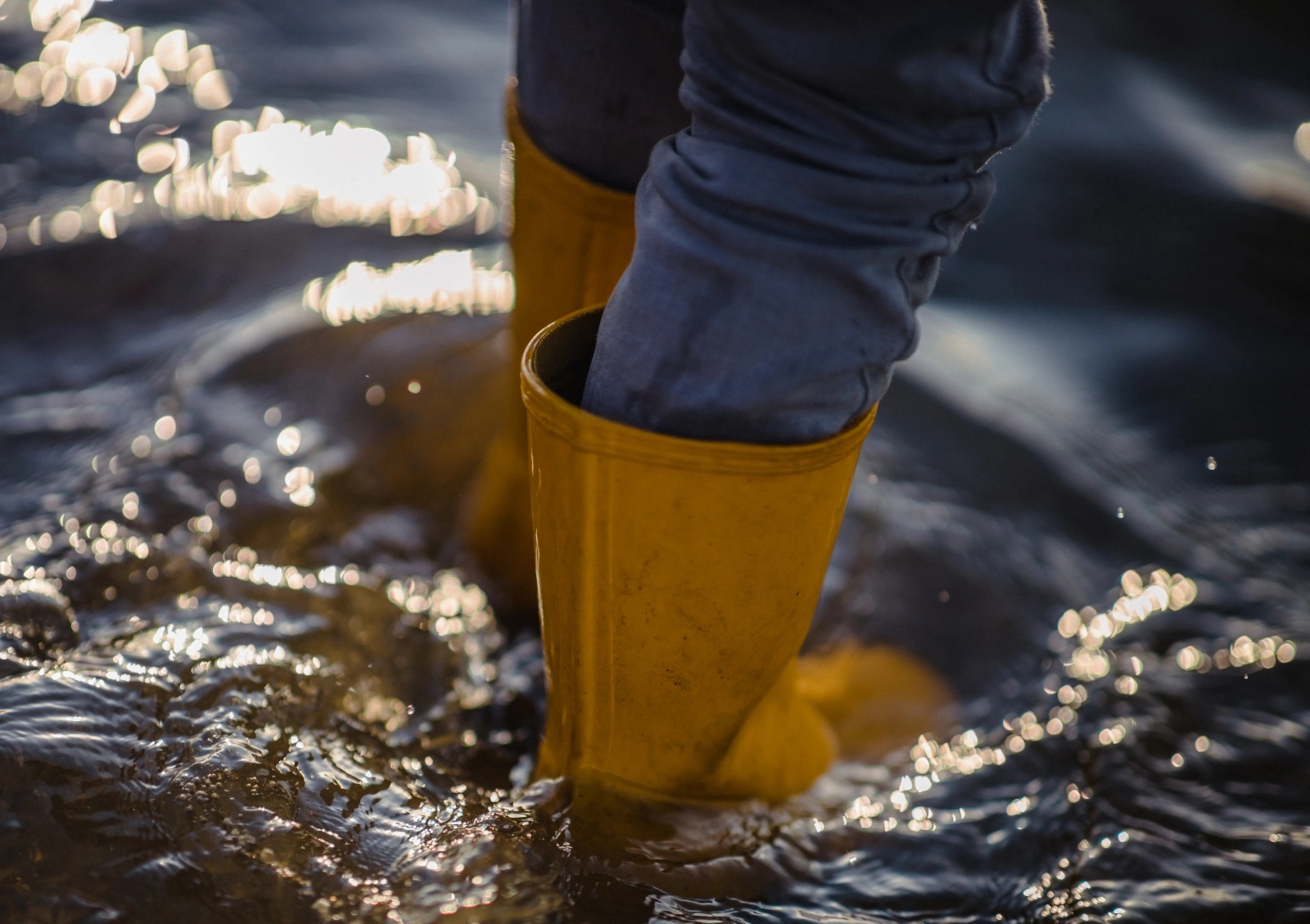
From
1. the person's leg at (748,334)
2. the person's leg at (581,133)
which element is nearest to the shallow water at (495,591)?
the person's leg at (748,334)

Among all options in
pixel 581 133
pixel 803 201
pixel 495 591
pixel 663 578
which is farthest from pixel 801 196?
pixel 495 591

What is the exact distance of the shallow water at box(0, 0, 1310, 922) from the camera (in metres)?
0.75

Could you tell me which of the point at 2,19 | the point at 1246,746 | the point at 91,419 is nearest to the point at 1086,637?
the point at 1246,746

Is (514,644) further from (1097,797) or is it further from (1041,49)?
→ (1041,49)

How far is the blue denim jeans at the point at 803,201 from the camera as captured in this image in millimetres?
590

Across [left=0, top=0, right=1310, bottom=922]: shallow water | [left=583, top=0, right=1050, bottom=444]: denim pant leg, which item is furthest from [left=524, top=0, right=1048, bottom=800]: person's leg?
[left=0, top=0, right=1310, bottom=922]: shallow water

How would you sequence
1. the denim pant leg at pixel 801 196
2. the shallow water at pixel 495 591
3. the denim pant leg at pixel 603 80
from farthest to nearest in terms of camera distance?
the denim pant leg at pixel 603 80 → the shallow water at pixel 495 591 → the denim pant leg at pixel 801 196

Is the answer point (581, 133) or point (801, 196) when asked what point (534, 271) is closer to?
point (581, 133)

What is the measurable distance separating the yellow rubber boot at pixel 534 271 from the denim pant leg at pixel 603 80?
0.02 m

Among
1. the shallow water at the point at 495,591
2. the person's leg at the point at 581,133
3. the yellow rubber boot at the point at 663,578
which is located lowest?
the shallow water at the point at 495,591

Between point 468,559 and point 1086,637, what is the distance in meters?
0.70

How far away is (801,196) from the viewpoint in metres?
0.62

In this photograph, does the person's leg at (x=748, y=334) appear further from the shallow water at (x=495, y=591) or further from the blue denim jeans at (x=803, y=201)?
the shallow water at (x=495, y=591)

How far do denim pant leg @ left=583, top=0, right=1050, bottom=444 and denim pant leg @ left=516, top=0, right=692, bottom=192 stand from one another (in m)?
0.25
